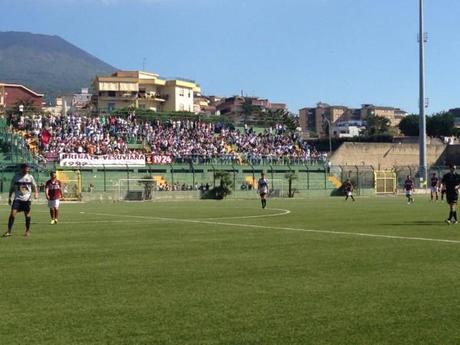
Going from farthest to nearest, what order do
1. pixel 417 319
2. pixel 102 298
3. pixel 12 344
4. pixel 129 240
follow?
pixel 129 240 → pixel 102 298 → pixel 417 319 → pixel 12 344

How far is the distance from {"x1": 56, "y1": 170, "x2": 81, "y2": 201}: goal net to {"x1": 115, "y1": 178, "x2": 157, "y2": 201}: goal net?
10.5 ft

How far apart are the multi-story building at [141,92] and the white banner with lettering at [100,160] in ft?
220

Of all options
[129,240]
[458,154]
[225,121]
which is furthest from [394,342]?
[458,154]

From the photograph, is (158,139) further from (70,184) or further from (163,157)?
(70,184)

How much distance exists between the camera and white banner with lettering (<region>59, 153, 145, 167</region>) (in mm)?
65250

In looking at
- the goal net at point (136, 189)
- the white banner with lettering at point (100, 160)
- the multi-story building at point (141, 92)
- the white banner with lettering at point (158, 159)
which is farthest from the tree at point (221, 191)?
the multi-story building at point (141, 92)

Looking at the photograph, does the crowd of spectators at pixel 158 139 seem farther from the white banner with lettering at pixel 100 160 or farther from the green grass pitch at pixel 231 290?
the green grass pitch at pixel 231 290

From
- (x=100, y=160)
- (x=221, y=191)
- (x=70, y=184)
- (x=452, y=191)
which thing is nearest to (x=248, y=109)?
(x=100, y=160)

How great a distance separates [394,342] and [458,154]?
103m

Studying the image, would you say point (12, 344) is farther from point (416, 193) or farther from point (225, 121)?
point (225, 121)

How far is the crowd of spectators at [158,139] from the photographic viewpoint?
70.9 metres

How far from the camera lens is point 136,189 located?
198 feet

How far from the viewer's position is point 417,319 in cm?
841

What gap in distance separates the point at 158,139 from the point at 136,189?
61.6ft
